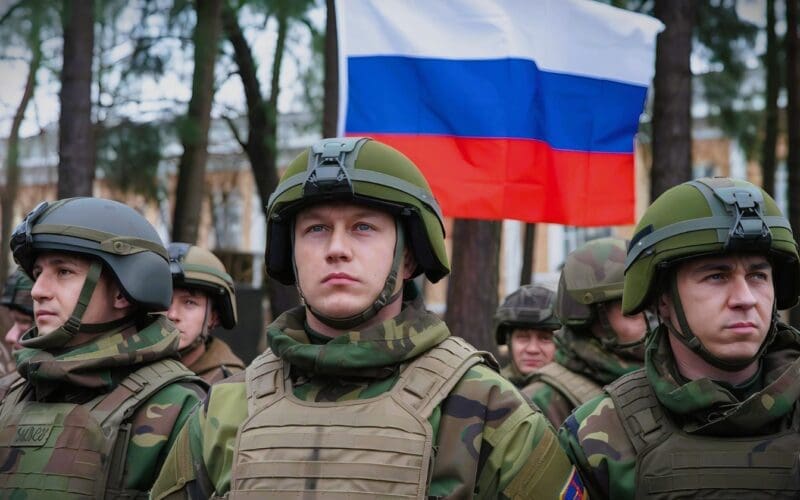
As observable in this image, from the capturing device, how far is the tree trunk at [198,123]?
41.7 ft

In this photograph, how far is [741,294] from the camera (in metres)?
4.06

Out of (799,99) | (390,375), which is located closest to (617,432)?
(390,375)

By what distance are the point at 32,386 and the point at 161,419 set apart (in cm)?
69

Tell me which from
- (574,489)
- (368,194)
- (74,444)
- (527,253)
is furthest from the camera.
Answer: (527,253)

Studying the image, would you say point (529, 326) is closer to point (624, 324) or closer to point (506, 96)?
point (506, 96)

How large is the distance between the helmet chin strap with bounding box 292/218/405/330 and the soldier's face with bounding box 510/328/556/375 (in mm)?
4103

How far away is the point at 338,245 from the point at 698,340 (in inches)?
51.1

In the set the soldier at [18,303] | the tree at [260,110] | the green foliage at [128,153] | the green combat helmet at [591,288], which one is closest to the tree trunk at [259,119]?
the tree at [260,110]

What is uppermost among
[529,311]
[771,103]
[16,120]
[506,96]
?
[771,103]

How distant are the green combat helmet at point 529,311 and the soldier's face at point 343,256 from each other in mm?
4059

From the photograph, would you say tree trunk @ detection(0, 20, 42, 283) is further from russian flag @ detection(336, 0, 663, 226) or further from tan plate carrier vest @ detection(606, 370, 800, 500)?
tan plate carrier vest @ detection(606, 370, 800, 500)

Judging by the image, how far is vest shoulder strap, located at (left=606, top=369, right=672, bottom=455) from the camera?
4.15m

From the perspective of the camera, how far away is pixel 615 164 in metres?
8.23

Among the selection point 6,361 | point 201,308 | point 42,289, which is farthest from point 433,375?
point 6,361
